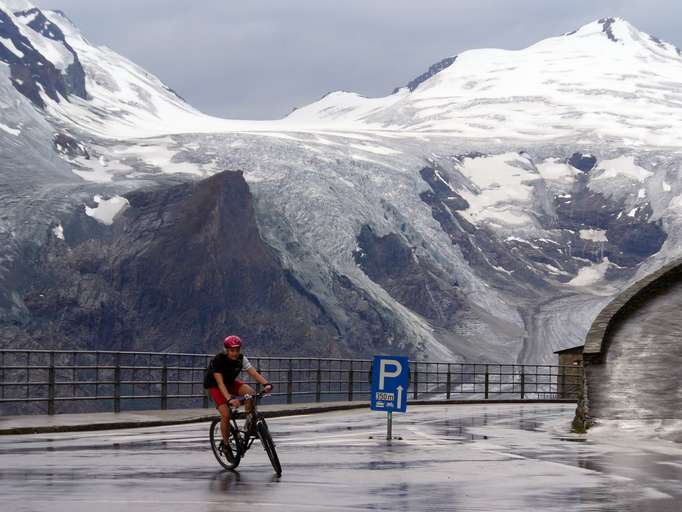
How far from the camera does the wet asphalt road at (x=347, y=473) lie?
1229cm

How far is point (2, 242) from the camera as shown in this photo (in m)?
175

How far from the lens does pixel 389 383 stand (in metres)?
22.3

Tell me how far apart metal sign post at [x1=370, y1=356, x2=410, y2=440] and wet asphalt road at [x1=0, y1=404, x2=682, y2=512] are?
2.16ft

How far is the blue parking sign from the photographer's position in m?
22.1

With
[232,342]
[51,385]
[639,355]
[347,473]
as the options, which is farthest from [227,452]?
[639,355]

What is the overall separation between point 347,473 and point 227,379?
71.1 inches

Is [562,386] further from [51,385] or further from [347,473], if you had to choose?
[347,473]

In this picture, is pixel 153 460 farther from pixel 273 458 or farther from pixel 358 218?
pixel 358 218

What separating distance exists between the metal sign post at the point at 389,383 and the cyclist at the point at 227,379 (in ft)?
20.3

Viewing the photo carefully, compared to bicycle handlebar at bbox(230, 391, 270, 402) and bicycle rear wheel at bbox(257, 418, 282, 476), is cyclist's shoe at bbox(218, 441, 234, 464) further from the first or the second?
bicycle rear wheel at bbox(257, 418, 282, 476)

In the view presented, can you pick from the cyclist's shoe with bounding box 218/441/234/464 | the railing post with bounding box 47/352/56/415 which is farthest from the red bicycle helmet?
the railing post with bounding box 47/352/56/415

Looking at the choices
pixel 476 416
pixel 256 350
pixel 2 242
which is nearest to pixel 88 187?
pixel 2 242

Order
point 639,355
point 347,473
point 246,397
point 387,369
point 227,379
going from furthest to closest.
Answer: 1. point 639,355
2. point 387,369
3. point 227,379
4. point 347,473
5. point 246,397

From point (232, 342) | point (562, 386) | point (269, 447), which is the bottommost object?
point (562, 386)
